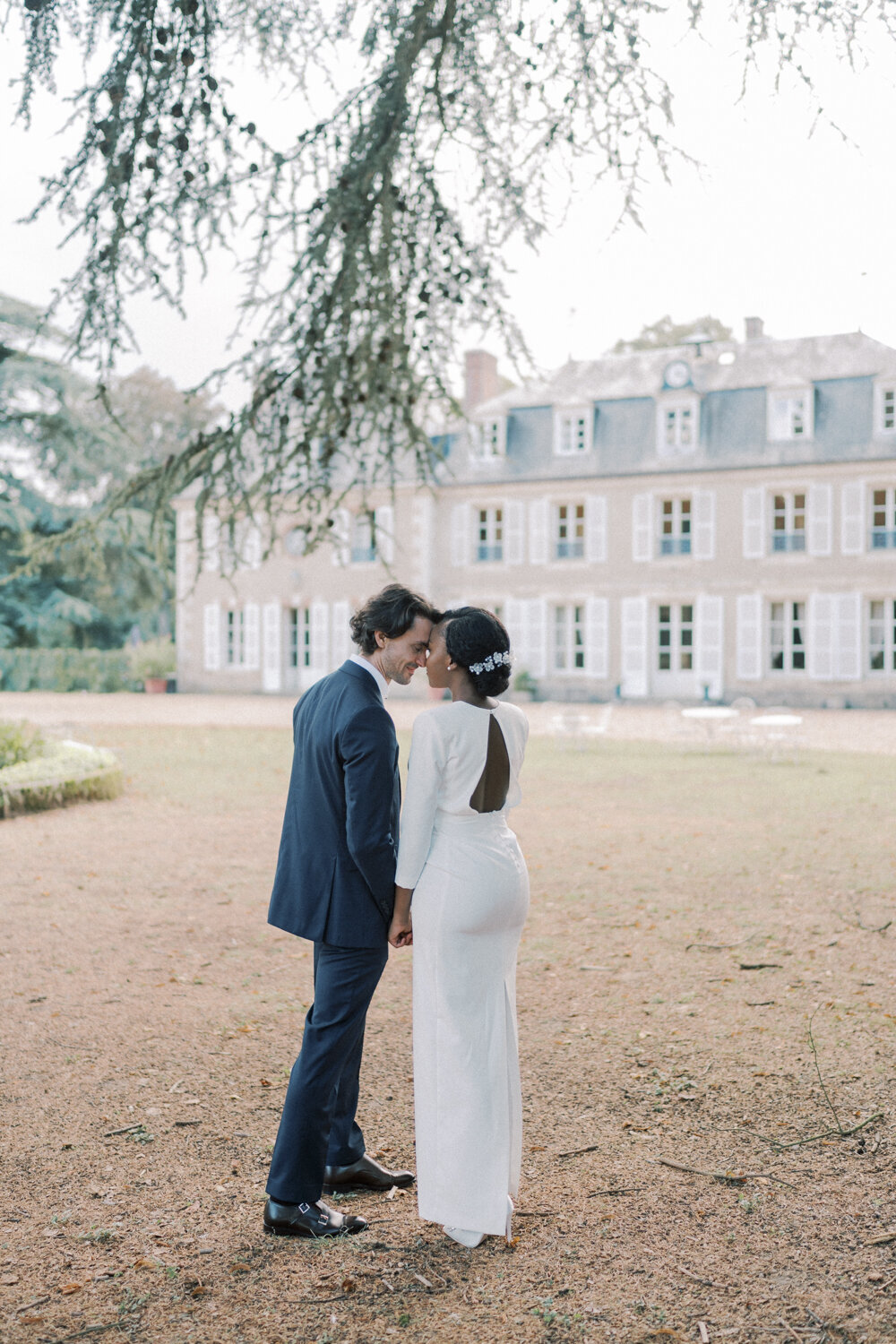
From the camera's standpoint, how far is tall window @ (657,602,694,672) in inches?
1012

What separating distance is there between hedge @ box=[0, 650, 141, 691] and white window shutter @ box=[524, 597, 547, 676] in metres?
11.2

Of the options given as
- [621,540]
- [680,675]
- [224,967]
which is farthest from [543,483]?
[224,967]

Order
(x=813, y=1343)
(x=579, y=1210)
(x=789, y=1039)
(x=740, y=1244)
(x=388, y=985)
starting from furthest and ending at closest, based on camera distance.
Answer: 1. (x=388, y=985)
2. (x=789, y=1039)
3. (x=579, y=1210)
4. (x=740, y=1244)
5. (x=813, y=1343)

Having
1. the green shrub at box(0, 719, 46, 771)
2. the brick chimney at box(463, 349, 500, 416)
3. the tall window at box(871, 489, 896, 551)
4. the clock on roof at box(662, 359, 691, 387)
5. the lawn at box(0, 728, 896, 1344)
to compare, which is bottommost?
the lawn at box(0, 728, 896, 1344)

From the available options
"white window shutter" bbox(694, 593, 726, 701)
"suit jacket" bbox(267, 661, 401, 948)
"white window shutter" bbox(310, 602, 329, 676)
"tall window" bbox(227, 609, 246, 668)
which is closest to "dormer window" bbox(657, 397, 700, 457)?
"white window shutter" bbox(694, 593, 726, 701)

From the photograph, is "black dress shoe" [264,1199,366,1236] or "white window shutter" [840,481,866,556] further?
"white window shutter" [840,481,866,556]

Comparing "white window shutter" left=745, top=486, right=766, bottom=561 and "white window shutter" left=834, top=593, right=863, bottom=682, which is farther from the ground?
"white window shutter" left=745, top=486, right=766, bottom=561

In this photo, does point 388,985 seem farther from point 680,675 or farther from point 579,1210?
point 680,675

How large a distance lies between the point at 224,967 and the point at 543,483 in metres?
22.4

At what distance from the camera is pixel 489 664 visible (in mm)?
2732

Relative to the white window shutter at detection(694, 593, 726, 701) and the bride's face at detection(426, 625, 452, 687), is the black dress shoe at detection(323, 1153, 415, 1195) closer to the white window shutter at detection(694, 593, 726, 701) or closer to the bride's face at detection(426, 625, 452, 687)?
the bride's face at detection(426, 625, 452, 687)

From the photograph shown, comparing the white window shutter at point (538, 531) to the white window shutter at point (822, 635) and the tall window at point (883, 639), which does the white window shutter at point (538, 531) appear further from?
the tall window at point (883, 639)

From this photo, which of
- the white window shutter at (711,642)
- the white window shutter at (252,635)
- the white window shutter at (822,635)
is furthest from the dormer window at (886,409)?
the white window shutter at (252,635)

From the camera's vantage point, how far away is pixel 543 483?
2675cm
